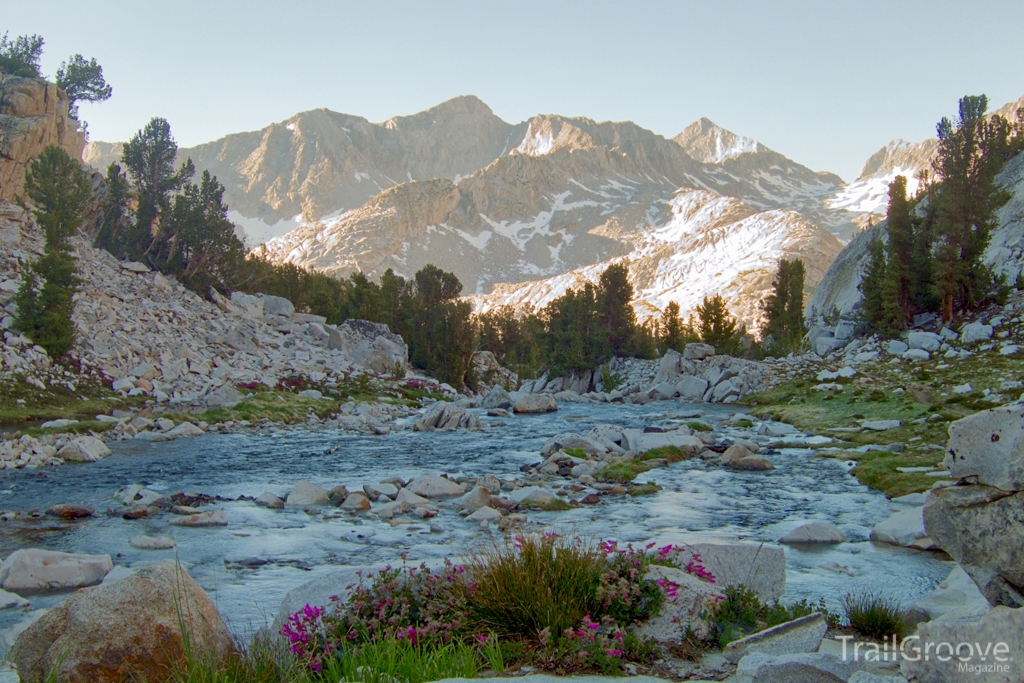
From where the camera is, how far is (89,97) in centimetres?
7212

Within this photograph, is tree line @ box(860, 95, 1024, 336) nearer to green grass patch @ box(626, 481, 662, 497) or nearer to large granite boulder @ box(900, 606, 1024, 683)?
green grass patch @ box(626, 481, 662, 497)

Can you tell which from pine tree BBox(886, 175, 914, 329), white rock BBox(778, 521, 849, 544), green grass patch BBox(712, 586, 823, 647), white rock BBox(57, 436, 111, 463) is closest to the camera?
green grass patch BBox(712, 586, 823, 647)

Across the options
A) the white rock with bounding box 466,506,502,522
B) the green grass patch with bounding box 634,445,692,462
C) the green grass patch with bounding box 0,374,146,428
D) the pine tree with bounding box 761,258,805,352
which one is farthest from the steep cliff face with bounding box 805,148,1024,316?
the green grass patch with bounding box 0,374,146,428

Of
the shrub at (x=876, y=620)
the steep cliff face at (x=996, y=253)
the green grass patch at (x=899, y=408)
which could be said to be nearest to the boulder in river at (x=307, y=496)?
the shrub at (x=876, y=620)

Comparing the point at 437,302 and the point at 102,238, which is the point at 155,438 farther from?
the point at 437,302

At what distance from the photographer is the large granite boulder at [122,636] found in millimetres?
5773

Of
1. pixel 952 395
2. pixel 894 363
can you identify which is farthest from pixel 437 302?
pixel 952 395

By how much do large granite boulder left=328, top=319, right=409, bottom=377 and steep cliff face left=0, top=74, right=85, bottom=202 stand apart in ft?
88.8

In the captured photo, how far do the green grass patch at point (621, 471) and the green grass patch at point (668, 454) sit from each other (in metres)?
1.62

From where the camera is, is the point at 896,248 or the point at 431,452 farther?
the point at 896,248

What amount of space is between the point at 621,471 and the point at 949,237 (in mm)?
34400

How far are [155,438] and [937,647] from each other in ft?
93.5

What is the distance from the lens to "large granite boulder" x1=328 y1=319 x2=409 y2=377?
57.1 m

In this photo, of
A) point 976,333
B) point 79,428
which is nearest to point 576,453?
point 79,428
